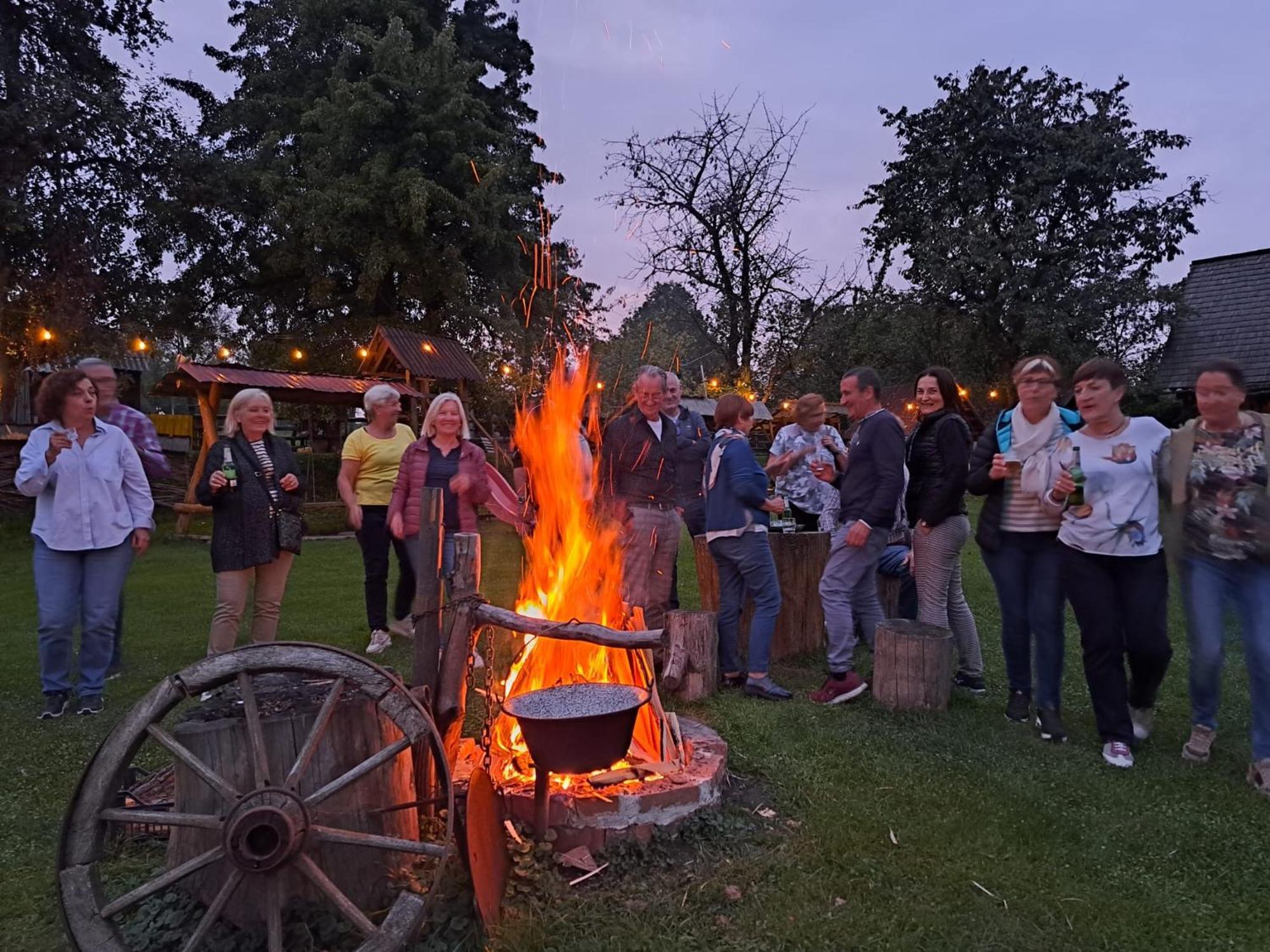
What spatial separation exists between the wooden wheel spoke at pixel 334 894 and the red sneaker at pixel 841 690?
10.9ft

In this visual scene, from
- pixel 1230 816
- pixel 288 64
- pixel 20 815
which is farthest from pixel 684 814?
pixel 288 64

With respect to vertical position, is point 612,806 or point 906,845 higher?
point 612,806

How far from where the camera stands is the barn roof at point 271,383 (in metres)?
13.5

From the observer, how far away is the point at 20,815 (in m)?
3.70

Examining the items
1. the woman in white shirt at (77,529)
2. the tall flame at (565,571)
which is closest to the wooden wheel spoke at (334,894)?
the tall flame at (565,571)

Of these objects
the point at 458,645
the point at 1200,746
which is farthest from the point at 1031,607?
the point at 458,645

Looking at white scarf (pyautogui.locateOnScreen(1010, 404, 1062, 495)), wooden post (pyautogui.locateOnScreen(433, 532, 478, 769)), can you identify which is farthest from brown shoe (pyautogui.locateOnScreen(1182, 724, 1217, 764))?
wooden post (pyautogui.locateOnScreen(433, 532, 478, 769))

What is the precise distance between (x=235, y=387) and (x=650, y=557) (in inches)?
435

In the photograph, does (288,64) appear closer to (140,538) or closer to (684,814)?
(140,538)

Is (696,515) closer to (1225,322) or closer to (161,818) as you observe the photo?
(161,818)

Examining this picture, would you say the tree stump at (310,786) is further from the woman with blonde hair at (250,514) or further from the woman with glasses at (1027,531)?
the woman with glasses at (1027,531)

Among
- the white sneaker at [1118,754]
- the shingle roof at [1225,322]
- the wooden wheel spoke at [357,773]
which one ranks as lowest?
the white sneaker at [1118,754]

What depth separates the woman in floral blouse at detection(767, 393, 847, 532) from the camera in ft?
21.6

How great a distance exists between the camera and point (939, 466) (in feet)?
17.2
